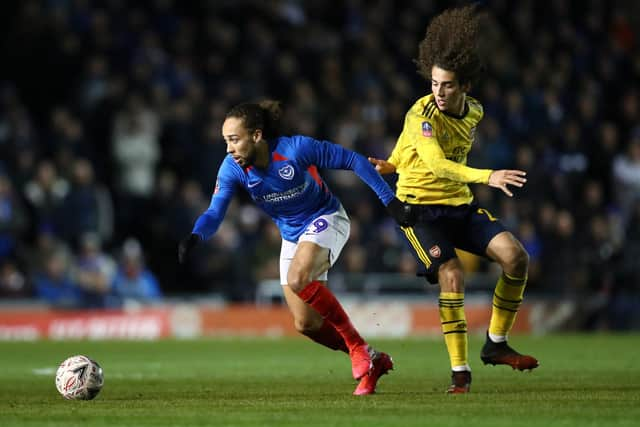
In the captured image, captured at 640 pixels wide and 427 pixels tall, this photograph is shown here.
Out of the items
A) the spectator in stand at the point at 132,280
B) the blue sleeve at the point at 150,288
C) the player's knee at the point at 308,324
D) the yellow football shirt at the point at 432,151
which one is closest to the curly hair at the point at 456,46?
the yellow football shirt at the point at 432,151

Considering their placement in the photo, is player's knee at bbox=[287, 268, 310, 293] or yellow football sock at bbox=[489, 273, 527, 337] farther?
yellow football sock at bbox=[489, 273, 527, 337]

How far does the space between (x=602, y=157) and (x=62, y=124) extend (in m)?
9.13

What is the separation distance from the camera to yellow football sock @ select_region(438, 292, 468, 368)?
942cm

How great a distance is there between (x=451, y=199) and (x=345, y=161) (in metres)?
0.90

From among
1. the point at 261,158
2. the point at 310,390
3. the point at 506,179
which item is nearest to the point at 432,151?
the point at 506,179

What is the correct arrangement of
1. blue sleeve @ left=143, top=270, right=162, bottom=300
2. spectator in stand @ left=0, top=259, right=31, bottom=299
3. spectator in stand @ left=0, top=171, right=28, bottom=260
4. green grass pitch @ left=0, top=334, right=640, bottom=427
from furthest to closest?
blue sleeve @ left=143, top=270, right=162, bottom=300 < spectator in stand @ left=0, top=259, right=31, bottom=299 < spectator in stand @ left=0, top=171, right=28, bottom=260 < green grass pitch @ left=0, top=334, right=640, bottom=427

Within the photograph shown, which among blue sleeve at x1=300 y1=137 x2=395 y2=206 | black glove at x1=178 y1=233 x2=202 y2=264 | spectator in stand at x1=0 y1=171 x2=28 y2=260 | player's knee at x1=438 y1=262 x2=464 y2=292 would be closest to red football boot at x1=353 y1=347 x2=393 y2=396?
player's knee at x1=438 y1=262 x2=464 y2=292

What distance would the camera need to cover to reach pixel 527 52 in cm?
2494

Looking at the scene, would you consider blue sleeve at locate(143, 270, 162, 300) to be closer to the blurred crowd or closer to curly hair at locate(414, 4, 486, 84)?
the blurred crowd

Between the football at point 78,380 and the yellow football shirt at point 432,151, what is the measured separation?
2.66 m

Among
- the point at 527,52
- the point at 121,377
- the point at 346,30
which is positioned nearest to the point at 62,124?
the point at 346,30

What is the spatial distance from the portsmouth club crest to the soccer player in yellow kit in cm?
78

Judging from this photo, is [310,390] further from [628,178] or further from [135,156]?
[628,178]

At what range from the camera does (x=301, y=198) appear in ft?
32.0
